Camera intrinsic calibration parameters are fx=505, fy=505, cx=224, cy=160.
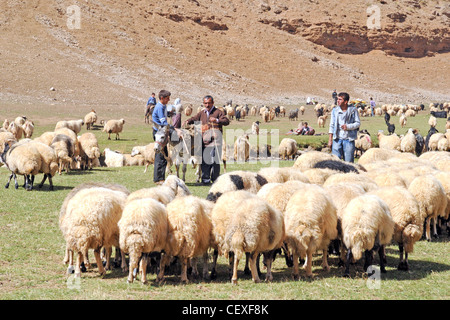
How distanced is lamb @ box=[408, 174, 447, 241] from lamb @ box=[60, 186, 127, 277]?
489cm

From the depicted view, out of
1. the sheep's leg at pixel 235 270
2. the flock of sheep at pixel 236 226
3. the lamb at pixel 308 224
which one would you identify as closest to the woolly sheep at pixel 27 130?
the flock of sheep at pixel 236 226

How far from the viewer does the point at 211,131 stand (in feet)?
39.7

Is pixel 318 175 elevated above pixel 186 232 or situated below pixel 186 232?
above

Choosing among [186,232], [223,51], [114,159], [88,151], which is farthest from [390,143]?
[223,51]

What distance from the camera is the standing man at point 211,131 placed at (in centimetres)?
1177

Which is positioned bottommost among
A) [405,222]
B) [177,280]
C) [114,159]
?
[177,280]

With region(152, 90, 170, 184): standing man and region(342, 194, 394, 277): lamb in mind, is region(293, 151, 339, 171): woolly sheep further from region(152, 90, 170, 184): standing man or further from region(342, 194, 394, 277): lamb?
region(342, 194, 394, 277): lamb

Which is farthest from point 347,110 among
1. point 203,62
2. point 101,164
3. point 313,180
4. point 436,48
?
point 436,48

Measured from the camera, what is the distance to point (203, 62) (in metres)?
69.4

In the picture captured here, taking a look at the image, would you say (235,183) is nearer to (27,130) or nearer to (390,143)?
(390,143)

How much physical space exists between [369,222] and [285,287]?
1.38m

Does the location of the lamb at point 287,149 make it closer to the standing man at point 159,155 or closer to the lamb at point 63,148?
the lamb at point 63,148

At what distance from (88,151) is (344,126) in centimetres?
1070

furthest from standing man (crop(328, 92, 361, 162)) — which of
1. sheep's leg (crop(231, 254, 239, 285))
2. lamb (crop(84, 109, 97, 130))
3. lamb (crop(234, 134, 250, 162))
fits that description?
lamb (crop(84, 109, 97, 130))
